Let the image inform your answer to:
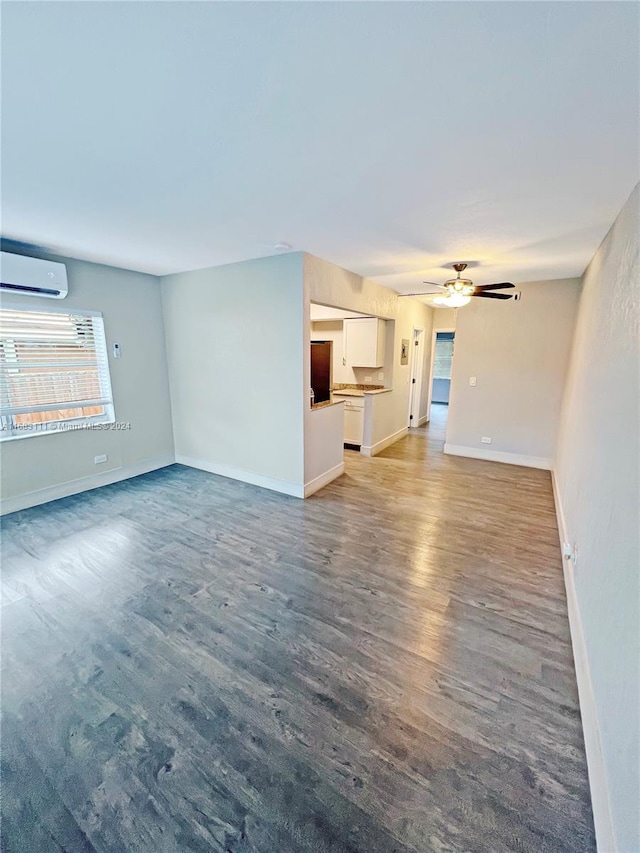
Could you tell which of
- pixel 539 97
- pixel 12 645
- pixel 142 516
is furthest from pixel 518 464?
pixel 12 645

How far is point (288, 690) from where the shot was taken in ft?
5.57

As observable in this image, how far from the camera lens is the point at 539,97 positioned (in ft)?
4.13

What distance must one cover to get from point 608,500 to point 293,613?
1.89 m

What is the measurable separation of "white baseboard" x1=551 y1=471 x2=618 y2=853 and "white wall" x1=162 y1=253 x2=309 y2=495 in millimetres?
2587

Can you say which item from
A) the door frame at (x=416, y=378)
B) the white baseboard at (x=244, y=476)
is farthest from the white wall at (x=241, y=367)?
the door frame at (x=416, y=378)

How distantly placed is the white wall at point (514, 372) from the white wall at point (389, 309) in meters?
1.00

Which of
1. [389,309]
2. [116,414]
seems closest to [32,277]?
[116,414]

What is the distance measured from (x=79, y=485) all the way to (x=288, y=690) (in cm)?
362

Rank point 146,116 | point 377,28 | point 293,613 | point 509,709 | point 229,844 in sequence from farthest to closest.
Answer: point 293,613
point 509,709
point 146,116
point 229,844
point 377,28

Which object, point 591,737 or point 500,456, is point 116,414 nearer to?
point 591,737

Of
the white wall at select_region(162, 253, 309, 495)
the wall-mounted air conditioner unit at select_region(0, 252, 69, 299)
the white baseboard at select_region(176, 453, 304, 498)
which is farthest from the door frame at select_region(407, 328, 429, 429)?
the wall-mounted air conditioner unit at select_region(0, 252, 69, 299)

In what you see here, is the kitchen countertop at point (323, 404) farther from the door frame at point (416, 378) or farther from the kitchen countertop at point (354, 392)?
the door frame at point (416, 378)

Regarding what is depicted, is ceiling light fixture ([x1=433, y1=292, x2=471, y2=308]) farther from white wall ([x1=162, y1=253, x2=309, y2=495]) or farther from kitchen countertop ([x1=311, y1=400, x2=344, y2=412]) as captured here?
kitchen countertop ([x1=311, y1=400, x2=344, y2=412])

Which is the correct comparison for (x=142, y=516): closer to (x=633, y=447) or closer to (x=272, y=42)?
(x=272, y=42)
